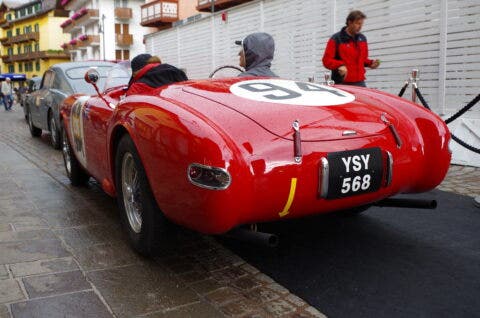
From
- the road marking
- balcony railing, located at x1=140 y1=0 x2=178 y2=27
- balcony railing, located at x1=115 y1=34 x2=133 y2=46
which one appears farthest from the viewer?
balcony railing, located at x1=115 y1=34 x2=133 y2=46

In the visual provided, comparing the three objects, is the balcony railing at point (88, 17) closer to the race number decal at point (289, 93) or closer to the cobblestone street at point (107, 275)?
the cobblestone street at point (107, 275)

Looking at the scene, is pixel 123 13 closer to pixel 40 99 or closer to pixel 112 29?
pixel 112 29

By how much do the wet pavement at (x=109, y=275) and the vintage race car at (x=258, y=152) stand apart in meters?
0.25

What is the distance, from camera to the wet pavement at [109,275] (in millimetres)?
2498

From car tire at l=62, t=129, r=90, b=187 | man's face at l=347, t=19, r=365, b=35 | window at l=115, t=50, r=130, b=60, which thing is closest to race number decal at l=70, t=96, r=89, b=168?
car tire at l=62, t=129, r=90, b=187

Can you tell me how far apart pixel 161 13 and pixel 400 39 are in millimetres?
40240

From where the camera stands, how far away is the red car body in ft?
7.88

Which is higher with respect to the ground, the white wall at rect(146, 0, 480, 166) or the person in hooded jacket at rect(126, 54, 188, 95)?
the white wall at rect(146, 0, 480, 166)

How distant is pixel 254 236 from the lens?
2.45 meters

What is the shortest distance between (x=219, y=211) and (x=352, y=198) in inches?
29.7

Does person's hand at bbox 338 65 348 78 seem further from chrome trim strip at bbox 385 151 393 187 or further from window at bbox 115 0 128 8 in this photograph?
window at bbox 115 0 128 8

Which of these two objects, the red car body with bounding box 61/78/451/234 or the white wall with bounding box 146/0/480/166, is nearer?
the red car body with bounding box 61/78/451/234

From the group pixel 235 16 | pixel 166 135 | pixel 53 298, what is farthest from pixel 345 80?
pixel 235 16

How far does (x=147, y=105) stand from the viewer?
2.91m
